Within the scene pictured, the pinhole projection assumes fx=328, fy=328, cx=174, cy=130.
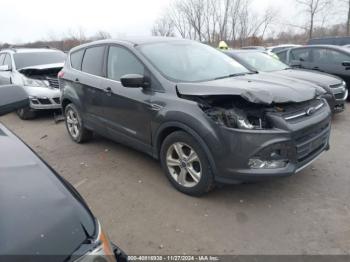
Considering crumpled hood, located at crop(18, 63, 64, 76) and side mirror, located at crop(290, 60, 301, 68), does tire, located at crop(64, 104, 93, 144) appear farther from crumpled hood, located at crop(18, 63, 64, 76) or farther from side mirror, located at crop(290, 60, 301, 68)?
side mirror, located at crop(290, 60, 301, 68)

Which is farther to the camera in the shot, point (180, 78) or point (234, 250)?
point (180, 78)

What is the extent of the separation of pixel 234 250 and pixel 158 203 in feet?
3.56

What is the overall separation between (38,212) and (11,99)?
1.28 meters

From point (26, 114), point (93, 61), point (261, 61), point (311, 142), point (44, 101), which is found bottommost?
point (26, 114)

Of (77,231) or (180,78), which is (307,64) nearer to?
(180,78)

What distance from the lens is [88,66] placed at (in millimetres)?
5117

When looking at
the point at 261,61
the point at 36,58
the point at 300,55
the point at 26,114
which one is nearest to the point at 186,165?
the point at 261,61

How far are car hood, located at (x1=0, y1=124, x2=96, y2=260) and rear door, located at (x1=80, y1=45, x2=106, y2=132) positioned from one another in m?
2.93

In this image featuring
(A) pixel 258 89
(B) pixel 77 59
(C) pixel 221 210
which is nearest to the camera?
(A) pixel 258 89

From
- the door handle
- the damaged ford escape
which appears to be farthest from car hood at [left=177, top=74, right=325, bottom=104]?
the door handle

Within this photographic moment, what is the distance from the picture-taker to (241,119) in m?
3.16

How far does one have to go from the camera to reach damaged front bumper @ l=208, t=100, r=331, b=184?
3.09m

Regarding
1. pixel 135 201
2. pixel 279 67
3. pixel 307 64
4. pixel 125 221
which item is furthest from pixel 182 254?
pixel 307 64

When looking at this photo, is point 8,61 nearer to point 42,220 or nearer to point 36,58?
point 36,58
